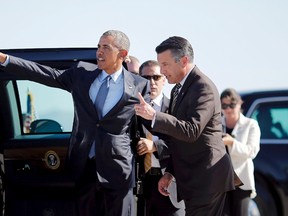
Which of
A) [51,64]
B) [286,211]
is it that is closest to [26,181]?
[51,64]

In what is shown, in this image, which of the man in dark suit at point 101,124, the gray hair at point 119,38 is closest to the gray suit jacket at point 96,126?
the man in dark suit at point 101,124

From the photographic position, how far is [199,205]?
234 inches

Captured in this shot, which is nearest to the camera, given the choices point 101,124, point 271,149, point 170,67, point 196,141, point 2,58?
point 196,141

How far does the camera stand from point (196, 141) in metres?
5.91

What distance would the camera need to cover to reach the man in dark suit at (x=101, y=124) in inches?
247

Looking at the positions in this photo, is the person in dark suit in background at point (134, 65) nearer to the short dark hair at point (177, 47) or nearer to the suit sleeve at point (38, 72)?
the suit sleeve at point (38, 72)

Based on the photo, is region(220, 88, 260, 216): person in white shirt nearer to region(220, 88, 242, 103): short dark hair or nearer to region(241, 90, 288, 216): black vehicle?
region(220, 88, 242, 103): short dark hair

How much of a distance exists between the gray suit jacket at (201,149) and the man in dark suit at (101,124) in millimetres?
464

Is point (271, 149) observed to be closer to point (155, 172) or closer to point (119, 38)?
point (155, 172)

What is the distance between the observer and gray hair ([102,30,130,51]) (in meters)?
6.41

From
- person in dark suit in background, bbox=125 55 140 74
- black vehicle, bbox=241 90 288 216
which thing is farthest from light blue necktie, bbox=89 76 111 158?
black vehicle, bbox=241 90 288 216

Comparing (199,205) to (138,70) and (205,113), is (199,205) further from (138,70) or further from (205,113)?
(138,70)

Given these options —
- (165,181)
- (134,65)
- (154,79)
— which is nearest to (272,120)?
(134,65)

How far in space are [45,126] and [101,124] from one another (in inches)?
46.6
